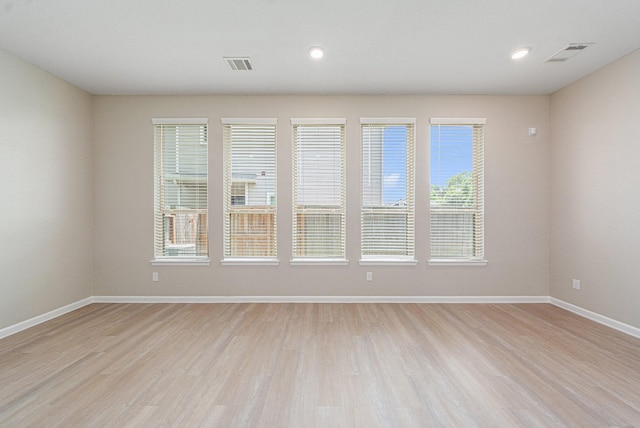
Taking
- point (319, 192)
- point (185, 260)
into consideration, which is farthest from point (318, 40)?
point (185, 260)

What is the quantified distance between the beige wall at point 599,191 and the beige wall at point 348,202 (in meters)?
0.23

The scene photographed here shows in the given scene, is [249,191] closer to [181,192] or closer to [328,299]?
[181,192]

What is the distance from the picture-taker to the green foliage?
4.30 m

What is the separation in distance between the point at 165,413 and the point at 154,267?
2.83 meters

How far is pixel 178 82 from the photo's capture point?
3852 millimetres

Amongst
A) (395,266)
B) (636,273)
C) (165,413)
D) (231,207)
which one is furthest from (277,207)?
(636,273)

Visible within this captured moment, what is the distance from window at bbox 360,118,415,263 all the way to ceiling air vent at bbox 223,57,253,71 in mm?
1760

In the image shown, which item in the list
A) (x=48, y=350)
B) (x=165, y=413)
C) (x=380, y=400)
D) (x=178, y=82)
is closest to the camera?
(x=165, y=413)

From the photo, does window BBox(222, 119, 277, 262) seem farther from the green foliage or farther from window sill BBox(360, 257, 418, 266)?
the green foliage

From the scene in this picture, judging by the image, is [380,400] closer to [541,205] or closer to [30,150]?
[541,205]

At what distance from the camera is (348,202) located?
4266 millimetres

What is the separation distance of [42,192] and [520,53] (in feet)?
18.5

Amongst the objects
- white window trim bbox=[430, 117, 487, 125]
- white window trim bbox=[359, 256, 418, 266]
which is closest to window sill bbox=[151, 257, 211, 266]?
white window trim bbox=[359, 256, 418, 266]

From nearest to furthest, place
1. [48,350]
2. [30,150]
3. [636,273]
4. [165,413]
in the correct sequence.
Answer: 1. [165,413]
2. [48,350]
3. [636,273]
4. [30,150]
